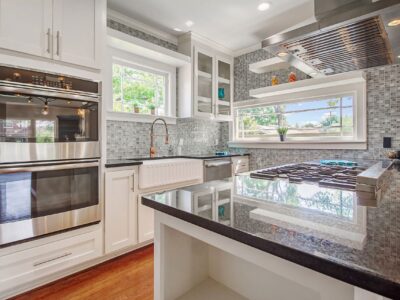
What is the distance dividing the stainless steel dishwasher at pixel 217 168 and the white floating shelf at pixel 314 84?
1.07m

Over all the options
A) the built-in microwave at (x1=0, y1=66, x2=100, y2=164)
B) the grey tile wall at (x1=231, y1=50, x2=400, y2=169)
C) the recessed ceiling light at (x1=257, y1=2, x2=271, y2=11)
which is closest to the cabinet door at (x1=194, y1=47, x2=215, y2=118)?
the recessed ceiling light at (x1=257, y1=2, x2=271, y2=11)

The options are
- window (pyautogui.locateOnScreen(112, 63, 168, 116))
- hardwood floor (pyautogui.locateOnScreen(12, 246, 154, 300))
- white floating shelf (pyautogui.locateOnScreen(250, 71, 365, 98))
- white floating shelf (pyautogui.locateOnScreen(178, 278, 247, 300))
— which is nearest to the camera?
white floating shelf (pyautogui.locateOnScreen(178, 278, 247, 300))

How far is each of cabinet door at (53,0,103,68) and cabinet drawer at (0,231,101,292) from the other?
1461 millimetres

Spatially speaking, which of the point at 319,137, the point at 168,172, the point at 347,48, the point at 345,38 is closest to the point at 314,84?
the point at 319,137

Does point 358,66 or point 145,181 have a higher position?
point 358,66

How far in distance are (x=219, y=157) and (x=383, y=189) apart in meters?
2.33

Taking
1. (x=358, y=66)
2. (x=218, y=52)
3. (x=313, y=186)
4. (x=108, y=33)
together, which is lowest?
(x=313, y=186)

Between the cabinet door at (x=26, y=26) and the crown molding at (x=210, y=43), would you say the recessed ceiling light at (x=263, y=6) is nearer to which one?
the crown molding at (x=210, y=43)

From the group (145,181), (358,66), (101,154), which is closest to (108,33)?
(101,154)

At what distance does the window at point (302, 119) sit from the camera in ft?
9.70

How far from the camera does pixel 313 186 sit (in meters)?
1.14

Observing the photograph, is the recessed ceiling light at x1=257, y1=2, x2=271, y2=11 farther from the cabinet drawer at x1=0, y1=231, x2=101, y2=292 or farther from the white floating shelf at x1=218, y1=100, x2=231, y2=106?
the cabinet drawer at x1=0, y1=231, x2=101, y2=292

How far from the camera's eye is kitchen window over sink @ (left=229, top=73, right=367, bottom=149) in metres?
2.77

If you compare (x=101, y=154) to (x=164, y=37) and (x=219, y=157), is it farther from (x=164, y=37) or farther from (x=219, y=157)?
(x=164, y=37)
